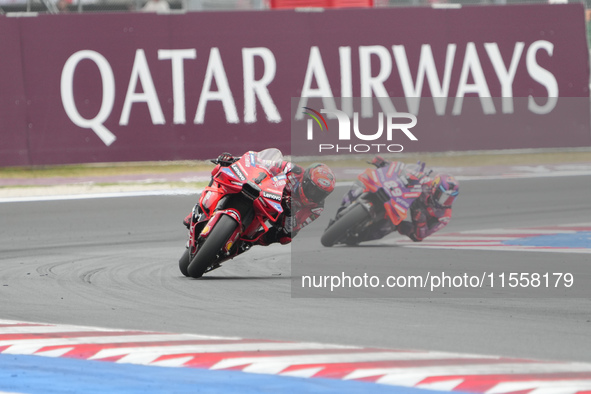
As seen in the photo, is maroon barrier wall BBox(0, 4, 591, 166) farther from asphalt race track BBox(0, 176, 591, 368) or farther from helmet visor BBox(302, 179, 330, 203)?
helmet visor BBox(302, 179, 330, 203)

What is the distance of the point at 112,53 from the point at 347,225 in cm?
687

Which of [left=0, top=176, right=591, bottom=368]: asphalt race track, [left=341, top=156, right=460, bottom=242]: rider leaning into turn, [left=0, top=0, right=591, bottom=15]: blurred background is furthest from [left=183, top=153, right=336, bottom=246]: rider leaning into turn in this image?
[left=0, top=0, right=591, bottom=15]: blurred background

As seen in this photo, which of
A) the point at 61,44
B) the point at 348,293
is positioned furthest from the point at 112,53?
the point at 348,293

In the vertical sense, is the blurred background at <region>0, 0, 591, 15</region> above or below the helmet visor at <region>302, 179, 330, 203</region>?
above

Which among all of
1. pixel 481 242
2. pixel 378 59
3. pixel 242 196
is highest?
pixel 378 59

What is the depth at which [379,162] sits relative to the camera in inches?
353

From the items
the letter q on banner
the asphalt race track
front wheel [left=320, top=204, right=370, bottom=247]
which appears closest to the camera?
the asphalt race track

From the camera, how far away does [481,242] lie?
9.51 m

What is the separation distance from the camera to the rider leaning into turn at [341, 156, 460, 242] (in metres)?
9.20

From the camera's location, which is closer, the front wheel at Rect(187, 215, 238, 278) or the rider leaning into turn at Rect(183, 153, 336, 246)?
the front wheel at Rect(187, 215, 238, 278)

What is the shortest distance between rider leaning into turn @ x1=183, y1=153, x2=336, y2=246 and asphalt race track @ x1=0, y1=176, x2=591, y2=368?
37 cm

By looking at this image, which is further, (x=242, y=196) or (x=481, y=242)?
(x=481, y=242)

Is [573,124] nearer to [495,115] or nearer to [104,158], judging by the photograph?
[495,115]

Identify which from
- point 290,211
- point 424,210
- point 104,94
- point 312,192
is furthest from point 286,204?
point 104,94
